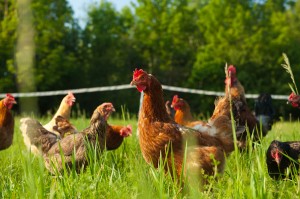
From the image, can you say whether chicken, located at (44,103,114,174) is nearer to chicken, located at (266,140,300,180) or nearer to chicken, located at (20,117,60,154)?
chicken, located at (20,117,60,154)

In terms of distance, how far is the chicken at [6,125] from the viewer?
530 cm

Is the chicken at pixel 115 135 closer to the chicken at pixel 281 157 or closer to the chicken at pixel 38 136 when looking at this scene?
the chicken at pixel 38 136

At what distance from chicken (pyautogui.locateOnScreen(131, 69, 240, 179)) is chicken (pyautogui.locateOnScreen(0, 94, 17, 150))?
269cm

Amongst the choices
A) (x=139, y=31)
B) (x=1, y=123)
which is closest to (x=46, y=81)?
(x=139, y=31)

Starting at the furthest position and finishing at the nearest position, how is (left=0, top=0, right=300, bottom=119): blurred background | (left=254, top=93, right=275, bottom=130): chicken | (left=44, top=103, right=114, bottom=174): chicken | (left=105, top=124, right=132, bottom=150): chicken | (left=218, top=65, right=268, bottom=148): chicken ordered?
(left=0, top=0, right=300, bottom=119): blurred background → (left=254, top=93, right=275, bottom=130): chicken → (left=105, top=124, right=132, bottom=150): chicken → (left=218, top=65, right=268, bottom=148): chicken → (left=44, top=103, right=114, bottom=174): chicken

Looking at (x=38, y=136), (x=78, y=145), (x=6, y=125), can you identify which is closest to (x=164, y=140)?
(x=78, y=145)

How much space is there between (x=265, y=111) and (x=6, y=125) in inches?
168

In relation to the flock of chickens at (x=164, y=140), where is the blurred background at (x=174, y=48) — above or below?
above

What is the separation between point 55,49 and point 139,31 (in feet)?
30.8

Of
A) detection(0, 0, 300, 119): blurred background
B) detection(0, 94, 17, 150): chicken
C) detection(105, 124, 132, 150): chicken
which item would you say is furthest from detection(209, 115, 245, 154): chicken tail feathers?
detection(0, 0, 300, 119): blurred background

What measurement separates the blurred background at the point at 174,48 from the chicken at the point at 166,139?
23016 mm

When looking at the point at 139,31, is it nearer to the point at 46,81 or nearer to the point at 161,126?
the point at 46,81

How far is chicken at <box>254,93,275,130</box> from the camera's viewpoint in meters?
6.76

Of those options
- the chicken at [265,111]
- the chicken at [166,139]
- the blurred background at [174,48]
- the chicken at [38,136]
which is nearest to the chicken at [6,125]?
the chicken at [38,136]
